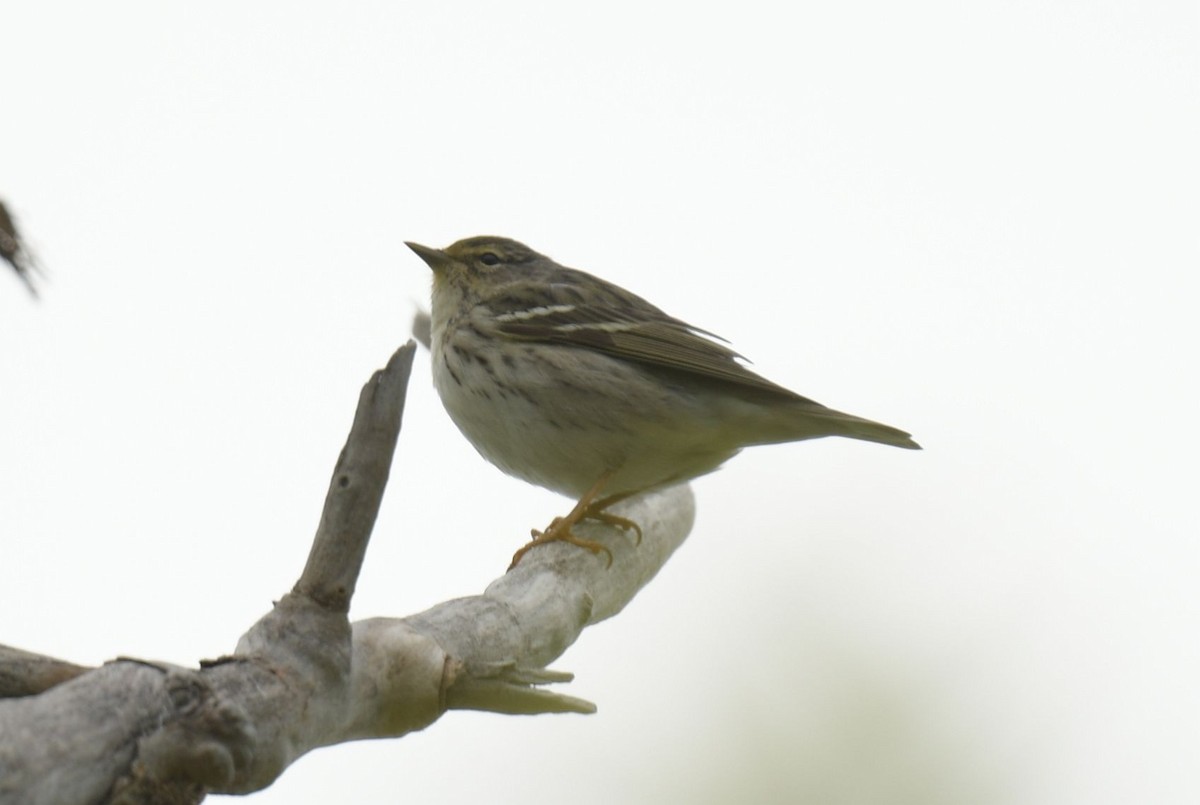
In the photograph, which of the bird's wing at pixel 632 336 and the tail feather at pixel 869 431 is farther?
the bird's wing at pixel 632 336

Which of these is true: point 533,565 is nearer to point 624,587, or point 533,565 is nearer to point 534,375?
point 624,587

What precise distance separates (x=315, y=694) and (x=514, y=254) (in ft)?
14.8

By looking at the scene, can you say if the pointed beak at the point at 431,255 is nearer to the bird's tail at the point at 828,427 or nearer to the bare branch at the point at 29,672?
the bird's tail at the point at 828,427

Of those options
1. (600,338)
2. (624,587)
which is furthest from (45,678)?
(600,338)

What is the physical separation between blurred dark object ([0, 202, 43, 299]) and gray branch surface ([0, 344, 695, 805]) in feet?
2.80

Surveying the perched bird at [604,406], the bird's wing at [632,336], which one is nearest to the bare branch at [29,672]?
the perched bird at [604,406]

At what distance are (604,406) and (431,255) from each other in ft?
5.19

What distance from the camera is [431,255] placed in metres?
6.96

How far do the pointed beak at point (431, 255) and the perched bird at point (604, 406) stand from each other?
0.58 meters

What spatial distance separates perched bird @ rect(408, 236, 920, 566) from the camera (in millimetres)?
5957

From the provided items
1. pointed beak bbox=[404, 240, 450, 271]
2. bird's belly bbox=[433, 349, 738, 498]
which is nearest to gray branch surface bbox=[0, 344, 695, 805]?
bird's belly bbox=[433, 349, 738, 498]

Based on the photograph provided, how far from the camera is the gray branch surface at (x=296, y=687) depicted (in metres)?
2.50

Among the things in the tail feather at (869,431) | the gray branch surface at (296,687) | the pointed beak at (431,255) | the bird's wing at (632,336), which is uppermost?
the pointed beak at (431,255)

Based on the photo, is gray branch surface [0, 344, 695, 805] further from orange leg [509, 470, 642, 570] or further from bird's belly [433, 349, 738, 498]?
bird's belly [433, 349, 738, 498]
